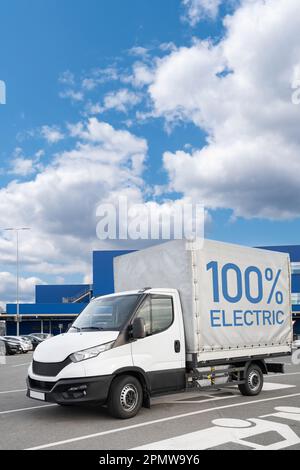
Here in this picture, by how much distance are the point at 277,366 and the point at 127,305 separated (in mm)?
4357

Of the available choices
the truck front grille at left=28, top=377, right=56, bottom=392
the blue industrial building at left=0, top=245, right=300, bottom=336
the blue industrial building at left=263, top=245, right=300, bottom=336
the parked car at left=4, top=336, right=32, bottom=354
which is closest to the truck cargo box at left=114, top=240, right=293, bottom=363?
the truck front grille at left=28, top=377, right=56, bottom=392

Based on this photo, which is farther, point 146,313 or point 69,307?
point 69,307

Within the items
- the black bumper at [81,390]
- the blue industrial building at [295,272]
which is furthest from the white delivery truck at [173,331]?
the blue industrial building at [295,272]

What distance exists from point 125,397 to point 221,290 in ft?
9.67

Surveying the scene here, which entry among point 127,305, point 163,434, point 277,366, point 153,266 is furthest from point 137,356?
point 277,366

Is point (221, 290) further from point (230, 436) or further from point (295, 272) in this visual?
point (295, 272)

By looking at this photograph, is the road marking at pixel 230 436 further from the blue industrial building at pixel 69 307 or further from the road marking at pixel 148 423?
the blue industrial building at pixel 69 307

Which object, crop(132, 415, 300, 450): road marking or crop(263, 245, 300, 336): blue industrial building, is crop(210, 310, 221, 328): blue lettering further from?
crop(263, 245, 300, 336): blue industrial building

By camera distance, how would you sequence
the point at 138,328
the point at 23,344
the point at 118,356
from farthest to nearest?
the point at 23,344 < the point at 138,328 < the point at 118,356

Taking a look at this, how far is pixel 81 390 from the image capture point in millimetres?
7379

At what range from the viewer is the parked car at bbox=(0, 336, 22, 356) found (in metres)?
30.5

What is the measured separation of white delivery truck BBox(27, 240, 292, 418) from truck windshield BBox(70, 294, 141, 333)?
0.02 meters

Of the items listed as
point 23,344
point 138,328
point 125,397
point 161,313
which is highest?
point 161,313

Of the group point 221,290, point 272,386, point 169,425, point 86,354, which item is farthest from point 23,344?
point 169,425
